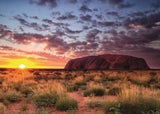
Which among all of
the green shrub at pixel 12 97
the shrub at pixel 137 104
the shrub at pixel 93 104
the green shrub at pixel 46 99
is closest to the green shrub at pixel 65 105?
the green shrub at pixel 46 99

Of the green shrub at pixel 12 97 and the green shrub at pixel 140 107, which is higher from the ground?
the green shrub at pixel 140 107

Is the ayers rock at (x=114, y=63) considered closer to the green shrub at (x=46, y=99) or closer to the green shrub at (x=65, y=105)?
the green shrub at (x=46, y=99)

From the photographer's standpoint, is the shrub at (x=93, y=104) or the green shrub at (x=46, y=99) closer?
the shrub at (x=93, y=104)

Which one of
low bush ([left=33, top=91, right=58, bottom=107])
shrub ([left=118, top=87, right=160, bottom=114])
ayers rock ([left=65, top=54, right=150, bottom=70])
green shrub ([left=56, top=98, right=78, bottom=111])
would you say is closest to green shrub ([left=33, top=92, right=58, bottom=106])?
low bush ([left=33, top=91, right=58, bottom=107])

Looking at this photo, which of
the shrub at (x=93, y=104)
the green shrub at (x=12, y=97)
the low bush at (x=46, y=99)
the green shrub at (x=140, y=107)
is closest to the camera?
the green shrub at (x=140, y=107)

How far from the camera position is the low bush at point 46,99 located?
5765 mm

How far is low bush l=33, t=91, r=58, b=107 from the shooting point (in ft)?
18.9

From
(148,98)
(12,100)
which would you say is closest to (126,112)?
(148,98)

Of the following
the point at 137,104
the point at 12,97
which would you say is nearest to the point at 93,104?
the point at 137,104

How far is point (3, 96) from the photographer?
7059 mm

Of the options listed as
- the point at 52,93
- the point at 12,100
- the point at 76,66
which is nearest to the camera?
the point at 52,93

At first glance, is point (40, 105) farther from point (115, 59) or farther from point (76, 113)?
point (115, 59)

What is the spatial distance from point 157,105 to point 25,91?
7.62m

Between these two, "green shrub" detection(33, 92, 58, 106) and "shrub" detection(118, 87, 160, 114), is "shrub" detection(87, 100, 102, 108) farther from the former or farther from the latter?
"green shrub" detection(33, 92, 58, 106)
